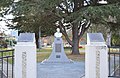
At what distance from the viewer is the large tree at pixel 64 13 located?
2525 cm

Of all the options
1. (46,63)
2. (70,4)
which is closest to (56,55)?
(46,63)

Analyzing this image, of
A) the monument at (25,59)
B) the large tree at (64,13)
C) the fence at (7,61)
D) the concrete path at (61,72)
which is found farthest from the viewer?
the large tree at (64,13)

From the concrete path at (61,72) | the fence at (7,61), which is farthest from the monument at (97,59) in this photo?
the concrete path at (61,72)

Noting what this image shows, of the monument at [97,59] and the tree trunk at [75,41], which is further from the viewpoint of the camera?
the tree trunk at [75,41]

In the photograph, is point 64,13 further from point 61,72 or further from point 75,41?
point 61,72

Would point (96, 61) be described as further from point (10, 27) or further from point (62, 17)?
point (10, 27)

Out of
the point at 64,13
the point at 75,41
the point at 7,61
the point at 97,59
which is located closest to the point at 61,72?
the point at 7,61

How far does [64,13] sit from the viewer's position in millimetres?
28797

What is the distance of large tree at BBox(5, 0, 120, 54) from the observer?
2525 cm

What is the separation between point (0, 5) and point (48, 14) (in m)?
5.18

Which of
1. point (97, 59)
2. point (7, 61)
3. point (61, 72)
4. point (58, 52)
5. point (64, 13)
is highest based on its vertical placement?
point (64, 13)

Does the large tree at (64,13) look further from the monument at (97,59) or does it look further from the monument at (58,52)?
the monument at (97,59)

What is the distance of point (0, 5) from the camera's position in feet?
97.1

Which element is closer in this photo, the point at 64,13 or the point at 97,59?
the point at 97,59
